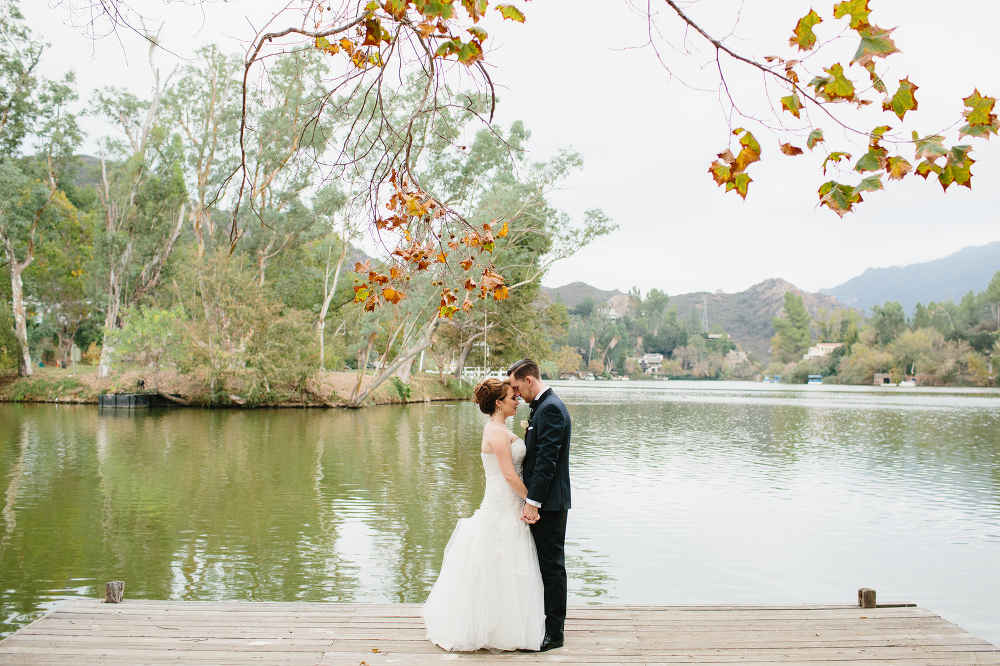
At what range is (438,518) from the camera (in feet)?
31.0

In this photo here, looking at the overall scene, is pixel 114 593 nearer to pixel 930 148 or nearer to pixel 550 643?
pixel 550 643

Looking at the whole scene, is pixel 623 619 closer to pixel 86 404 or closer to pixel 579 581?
pixel 579 581

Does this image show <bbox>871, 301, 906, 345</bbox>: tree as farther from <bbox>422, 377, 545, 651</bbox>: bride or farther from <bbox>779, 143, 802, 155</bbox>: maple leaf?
<bbox>779, 143, 802, 155</bbox>: maple leaf

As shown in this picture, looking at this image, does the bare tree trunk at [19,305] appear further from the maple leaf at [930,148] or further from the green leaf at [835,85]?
the maple leaf at [930,148]

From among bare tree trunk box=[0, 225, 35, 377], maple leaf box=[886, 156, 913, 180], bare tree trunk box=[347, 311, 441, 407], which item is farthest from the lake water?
bare tree trunk box=[0, 225, 35, 377]

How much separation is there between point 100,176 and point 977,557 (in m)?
38.3

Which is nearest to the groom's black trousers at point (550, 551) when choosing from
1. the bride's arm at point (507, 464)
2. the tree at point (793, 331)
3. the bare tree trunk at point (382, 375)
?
the bride's arm at point (507, 464)

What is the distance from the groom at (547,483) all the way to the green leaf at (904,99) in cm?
224

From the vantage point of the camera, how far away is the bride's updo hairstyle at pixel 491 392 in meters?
4.23

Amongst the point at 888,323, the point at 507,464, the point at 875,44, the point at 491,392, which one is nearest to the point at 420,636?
the point at 507,464

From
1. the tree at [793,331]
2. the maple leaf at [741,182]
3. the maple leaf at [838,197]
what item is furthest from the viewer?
the tree at [793,331]

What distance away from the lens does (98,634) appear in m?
Answer: 4.14

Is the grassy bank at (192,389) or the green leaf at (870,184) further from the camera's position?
the grassy bank at (192,389)

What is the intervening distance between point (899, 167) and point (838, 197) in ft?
0.67
